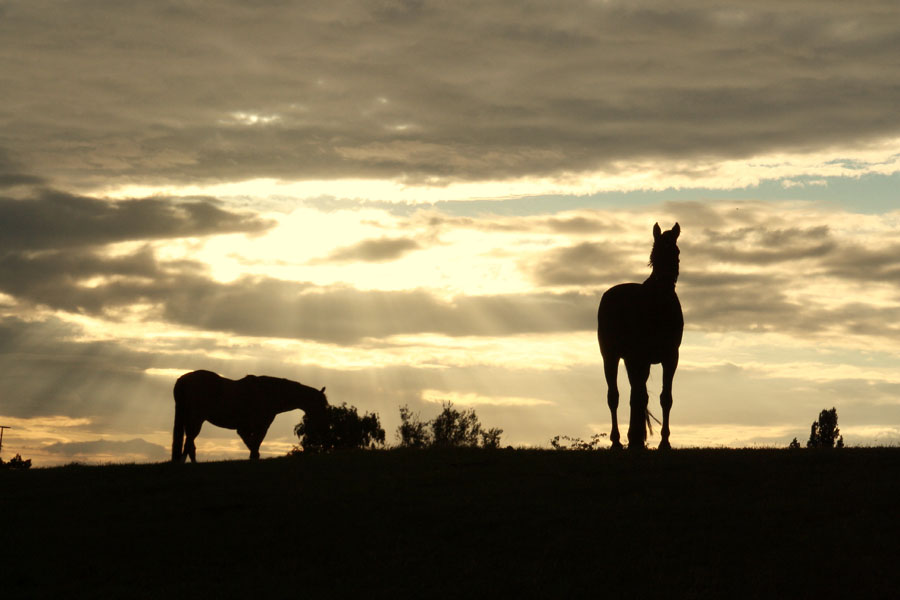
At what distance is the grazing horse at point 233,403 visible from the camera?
3500 centimetres

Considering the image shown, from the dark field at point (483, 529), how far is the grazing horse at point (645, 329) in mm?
2125

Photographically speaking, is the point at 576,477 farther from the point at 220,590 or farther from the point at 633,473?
the point at 220,590

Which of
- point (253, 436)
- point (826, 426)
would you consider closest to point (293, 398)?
point (253, 436)

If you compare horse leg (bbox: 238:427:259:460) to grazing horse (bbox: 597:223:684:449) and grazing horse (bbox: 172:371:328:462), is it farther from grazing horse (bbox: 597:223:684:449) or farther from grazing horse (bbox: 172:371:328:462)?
grazing horse (bbox: 597:223:684:449)

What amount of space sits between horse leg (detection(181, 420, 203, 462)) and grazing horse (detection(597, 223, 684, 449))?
49.3 feet

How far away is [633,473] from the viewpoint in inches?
828

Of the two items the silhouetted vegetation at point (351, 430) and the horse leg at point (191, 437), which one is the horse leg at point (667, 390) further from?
the silhouetted vegetation at point (351, 430)

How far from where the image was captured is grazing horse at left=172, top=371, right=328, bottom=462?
35.0 m

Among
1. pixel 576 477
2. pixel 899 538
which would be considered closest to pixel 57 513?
pixel 576 477

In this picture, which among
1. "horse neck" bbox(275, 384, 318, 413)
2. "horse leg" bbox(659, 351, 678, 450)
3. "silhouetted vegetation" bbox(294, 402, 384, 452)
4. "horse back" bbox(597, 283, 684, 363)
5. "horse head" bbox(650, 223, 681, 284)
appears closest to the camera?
"horse head" bbox(650, 223, 681, 284)

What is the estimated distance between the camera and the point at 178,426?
114 feet

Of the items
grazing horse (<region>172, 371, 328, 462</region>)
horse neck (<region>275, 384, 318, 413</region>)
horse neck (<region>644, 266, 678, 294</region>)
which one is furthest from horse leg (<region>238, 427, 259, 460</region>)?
horse neck (<region>644, 266, 678, 294</region>)

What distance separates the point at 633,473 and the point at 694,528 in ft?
14.3

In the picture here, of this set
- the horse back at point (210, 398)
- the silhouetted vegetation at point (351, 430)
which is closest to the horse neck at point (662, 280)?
the horse back at point (210, 398)
